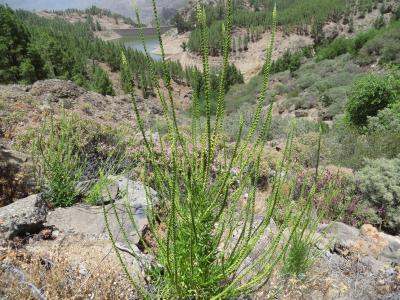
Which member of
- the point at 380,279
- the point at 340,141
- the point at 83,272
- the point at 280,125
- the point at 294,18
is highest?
the point at 83,272

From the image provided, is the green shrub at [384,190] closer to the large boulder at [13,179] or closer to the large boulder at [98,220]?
the large boulder at [98,220]

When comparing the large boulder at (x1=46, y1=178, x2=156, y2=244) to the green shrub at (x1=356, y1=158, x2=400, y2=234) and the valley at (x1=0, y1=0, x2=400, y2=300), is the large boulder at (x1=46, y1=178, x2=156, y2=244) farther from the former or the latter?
the green shrub at (x1=356, y1=158, x2=400, y2=234)

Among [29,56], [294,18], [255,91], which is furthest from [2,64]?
[294,18]

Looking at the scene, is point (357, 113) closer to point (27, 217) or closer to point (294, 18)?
point (27, 217)

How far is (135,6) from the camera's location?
5.19ft

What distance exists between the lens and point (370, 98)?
1586 centimetres

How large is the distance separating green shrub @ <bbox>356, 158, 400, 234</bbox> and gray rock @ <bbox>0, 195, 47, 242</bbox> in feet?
21.0

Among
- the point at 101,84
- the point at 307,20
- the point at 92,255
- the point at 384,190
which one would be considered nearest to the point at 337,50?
the point at 101,84

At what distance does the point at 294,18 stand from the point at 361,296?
378 ft

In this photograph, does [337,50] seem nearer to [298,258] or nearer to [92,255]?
[298,258]

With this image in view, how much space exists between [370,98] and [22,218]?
52.7 feet

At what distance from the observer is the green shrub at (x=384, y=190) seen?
702cm

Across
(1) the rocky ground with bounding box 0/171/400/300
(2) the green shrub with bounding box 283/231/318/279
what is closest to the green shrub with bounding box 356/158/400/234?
(1) the rocky ground with bounding box 0/171/400/300

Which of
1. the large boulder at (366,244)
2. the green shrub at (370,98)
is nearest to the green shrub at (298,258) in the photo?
the large boulder at (366,244)
